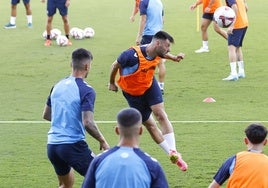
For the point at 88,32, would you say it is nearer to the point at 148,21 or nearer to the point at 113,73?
the point at 148,21

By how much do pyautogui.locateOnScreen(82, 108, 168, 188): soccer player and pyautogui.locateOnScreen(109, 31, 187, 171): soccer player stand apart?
16.6 ft

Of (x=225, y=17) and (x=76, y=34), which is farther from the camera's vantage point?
(x=76, y=34)

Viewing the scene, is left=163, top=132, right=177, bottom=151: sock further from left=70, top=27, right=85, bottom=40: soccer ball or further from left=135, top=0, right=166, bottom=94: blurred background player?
left=70, top=27, right=85, bottom=40: soccer ball

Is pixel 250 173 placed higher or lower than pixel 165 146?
higher

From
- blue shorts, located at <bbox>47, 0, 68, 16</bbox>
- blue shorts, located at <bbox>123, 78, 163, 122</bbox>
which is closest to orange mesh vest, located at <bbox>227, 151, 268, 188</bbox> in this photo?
blue shorts, located at <bbox>123, 78, 163, 122</bbox>

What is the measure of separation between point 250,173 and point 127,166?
1.43 meters

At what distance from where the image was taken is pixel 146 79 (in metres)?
11.7

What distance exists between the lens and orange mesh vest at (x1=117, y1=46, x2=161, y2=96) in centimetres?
1159

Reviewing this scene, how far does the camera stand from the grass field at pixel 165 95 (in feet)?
38.0

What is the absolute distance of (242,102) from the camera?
1595 cm

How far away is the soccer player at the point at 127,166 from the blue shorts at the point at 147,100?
5417mm

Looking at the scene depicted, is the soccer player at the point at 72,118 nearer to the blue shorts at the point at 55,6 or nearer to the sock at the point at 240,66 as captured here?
the sock at the point at 240,66

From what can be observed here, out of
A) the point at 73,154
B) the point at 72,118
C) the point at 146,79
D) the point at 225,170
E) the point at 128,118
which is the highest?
the point at 128,118

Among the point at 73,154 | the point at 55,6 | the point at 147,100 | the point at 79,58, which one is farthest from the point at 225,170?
the point at 55,6
